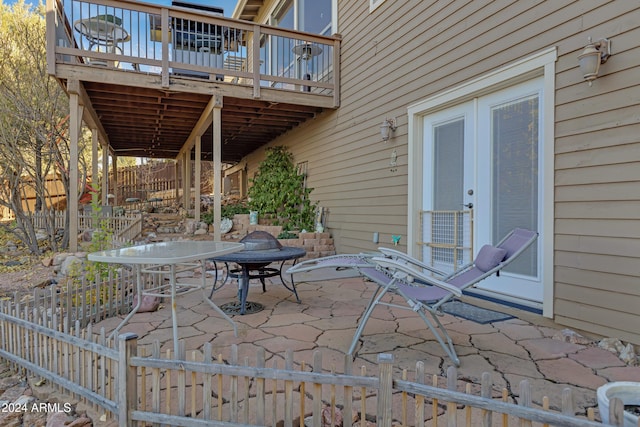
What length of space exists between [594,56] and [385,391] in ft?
8.73

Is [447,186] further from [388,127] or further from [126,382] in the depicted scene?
[126,382]

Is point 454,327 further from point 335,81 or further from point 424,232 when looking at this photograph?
point 335,81

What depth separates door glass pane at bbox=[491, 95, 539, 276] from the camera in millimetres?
3205

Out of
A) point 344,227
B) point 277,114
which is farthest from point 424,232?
point 277,114

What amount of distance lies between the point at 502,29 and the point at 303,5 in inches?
221

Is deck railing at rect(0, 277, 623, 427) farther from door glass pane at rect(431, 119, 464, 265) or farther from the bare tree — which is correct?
the bare tree

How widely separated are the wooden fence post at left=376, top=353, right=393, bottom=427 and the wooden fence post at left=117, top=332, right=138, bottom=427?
1.06 m

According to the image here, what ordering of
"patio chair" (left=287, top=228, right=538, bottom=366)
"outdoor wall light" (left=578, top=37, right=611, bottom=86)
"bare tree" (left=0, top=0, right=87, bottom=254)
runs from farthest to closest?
"bare tree" (left=0, top=0, right=87, bottom=254) → "outdoor wall light" (left=578, top=37, right=611, bottom=86) → "patio chair" (left=287, top=228, right=538, bottom=366)

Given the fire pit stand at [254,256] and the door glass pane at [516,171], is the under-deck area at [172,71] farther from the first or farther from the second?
the door glass pane at [516,171]

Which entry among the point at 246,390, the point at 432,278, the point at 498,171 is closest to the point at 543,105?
the point at 498,171

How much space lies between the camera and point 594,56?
2.58 metres

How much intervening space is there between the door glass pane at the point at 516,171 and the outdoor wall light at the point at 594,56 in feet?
1.79

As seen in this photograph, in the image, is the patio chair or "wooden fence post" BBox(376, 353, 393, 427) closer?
"wooden fence post" BBox(376, 353, 393, 427)

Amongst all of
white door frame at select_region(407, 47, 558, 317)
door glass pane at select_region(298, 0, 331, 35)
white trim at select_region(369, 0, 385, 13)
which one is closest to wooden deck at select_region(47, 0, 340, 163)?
door glass pane at select_region(298, 0, 331, 35)
